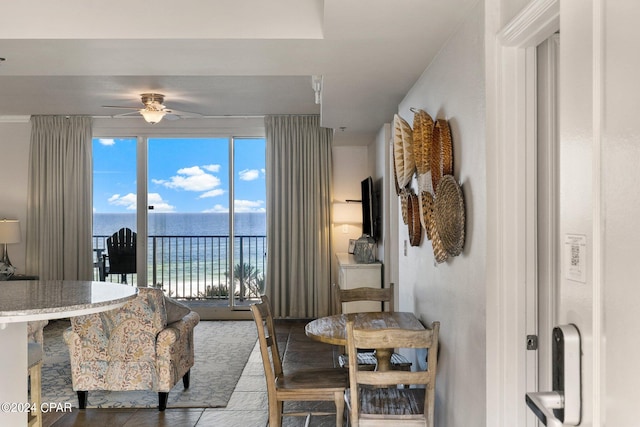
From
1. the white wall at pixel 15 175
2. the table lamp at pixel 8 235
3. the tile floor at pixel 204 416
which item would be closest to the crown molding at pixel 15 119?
the white wall at pixel 15 175

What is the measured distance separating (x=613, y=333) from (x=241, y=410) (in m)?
3.18

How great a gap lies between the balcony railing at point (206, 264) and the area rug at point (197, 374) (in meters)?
0.83

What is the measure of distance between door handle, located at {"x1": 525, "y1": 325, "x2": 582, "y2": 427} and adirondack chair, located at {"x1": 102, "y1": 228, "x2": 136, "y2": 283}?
6646 mm

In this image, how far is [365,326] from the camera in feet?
9.48

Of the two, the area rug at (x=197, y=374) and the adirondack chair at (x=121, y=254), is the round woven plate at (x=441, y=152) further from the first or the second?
the adirondack chair at (x=121, y=254)

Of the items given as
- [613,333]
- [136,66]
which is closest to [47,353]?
[136,66]

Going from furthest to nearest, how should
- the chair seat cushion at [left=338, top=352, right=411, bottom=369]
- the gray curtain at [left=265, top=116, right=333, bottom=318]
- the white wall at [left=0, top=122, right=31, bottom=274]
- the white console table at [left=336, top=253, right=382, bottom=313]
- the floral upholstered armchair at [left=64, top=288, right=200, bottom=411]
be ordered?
the white wall at [left=0, top=122, right=31, bottom=274] → the gray curtain at [left=265, top=116, right=333, bottom=318] → the white console table at [left=336, top=253, right=382, bottom=313] → the floral upholstered armchair at [left=64, top=288, right=200, bottom=411] → the chair seat cushion at [left=338, top=352, right=411, bottom=369]

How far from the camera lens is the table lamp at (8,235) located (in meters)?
6.21

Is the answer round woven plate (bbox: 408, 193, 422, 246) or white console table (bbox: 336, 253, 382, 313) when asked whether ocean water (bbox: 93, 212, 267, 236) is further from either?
round woven plate (bbox: 408, 193, 422, 246)

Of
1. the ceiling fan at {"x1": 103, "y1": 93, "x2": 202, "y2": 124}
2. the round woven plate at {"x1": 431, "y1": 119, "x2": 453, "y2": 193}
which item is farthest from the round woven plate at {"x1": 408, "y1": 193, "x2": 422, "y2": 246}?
the ceiling fan at {"x1": 103, "y1": 93, "x2": 202, "y2": 124}

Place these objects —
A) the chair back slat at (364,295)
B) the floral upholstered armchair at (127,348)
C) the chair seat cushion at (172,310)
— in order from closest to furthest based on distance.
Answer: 1. the floral upholstered armchair at (127,348)
2. the chair back slat at (364,295)
3. the chair seat cushion at (172,310)

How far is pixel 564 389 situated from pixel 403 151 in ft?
7.63

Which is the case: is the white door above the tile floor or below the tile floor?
above

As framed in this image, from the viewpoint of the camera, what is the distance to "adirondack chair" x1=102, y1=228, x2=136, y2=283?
694 centimetres
